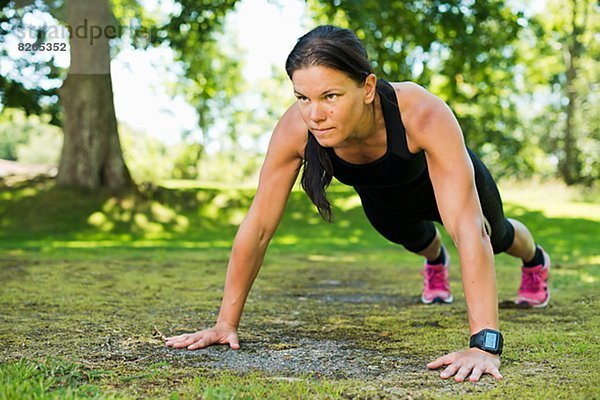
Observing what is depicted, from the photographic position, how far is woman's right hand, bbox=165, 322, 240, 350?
3104mm

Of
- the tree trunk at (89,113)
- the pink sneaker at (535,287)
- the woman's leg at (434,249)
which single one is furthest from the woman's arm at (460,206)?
the tree trunk at (89,113)

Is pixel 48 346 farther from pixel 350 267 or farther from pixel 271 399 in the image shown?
pixel 350 267

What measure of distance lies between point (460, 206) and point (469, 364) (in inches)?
26.7

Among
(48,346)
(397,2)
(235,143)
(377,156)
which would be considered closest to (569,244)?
(397,2)

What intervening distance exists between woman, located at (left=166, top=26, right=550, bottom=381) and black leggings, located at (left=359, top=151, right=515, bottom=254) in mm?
13

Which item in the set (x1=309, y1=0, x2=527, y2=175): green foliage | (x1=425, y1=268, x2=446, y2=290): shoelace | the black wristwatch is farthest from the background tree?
the black wristwatch

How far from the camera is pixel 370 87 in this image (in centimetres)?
296

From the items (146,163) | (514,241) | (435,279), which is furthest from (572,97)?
(514,241)

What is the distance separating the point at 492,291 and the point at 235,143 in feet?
179

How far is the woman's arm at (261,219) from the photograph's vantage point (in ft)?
10.6

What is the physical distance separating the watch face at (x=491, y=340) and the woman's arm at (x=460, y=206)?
0.04 meters

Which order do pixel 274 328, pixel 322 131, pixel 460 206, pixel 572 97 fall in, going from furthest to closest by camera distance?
pixel 572 97, pixel 274 328, pixel 460 206, pixel 322 131

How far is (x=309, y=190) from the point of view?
3.19m

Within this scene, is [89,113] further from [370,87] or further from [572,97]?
[572,97]
